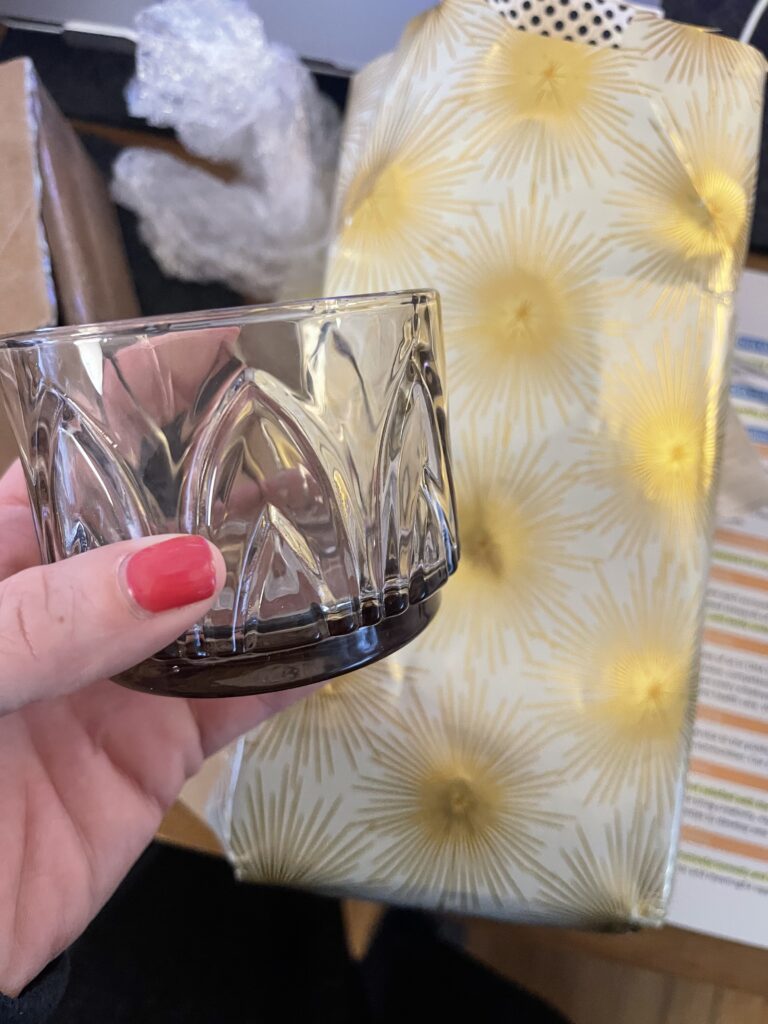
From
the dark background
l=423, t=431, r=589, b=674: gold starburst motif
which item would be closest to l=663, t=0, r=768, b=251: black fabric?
the dark background

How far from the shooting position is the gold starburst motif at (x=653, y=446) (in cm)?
43

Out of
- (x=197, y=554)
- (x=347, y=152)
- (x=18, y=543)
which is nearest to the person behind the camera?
(x=197, y=554)

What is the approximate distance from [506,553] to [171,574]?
23 centimetres

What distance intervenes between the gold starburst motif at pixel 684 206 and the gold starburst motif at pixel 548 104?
2cm

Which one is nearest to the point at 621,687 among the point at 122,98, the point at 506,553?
the point at 506,553

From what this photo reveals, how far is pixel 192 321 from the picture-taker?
234 mm

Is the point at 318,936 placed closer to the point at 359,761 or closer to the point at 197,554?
A: the point at 359,761

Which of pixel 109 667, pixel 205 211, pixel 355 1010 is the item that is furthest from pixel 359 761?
pixel 205 211

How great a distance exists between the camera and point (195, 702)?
1.45 feet

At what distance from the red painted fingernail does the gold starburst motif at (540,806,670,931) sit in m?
0.28

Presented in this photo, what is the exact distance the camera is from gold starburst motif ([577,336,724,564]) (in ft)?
1.40

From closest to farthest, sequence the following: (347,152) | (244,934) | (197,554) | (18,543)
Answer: (197,554) < (18,543) < (347,152) < (244,934)

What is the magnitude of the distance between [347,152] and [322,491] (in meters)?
0.32

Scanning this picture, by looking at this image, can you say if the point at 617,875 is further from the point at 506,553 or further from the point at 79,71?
the point at 79,71
